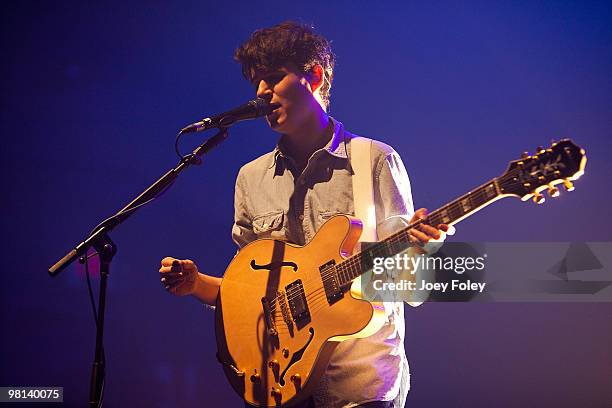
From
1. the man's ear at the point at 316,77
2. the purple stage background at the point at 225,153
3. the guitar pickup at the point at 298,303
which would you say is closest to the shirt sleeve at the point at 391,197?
the guitar pickup at the point at 298,303

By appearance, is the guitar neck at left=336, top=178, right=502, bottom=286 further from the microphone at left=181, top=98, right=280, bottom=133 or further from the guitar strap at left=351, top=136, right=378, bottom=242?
the microphone at left=181, top=98, right=280, bottom=133

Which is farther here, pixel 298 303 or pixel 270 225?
pixel 270 225

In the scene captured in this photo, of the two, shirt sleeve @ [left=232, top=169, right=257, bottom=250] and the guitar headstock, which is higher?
shirt sleeve @ [left=232, top=169, right=257, bottom=250]

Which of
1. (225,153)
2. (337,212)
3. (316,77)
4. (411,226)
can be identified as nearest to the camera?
(411,226)

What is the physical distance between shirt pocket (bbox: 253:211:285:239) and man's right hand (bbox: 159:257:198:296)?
0.32 m

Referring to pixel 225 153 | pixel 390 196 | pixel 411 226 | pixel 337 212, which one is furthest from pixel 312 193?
pixel 225 153

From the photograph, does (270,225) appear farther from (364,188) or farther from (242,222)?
(364,188)

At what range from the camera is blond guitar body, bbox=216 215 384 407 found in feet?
6.93

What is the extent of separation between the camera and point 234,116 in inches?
91.5

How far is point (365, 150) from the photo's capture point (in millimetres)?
2438

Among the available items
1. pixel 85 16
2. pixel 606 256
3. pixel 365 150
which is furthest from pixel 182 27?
pixel 606 256

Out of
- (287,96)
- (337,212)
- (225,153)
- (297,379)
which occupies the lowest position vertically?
(297,379)

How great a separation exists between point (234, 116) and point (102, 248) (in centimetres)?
A: 70

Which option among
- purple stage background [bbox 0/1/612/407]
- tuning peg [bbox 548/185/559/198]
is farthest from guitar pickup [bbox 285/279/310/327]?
purple stage background [bbox 0/1/612/407]
